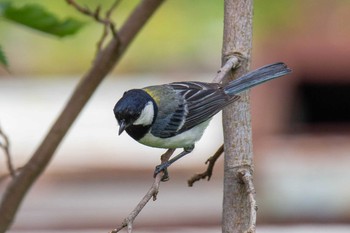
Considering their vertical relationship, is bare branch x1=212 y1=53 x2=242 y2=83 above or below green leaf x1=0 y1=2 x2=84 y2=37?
below

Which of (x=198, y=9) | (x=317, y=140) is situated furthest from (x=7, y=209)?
A: (x=198, y=9)

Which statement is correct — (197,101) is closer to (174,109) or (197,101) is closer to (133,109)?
(174,109)

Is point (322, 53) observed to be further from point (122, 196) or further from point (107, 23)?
point (107, 23)

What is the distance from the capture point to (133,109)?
3525mm

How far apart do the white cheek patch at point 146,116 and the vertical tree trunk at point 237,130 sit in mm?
541

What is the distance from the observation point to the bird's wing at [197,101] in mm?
3684

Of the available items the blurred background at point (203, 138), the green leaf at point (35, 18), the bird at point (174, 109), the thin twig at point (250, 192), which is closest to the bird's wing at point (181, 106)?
the bird at point (174, 109)

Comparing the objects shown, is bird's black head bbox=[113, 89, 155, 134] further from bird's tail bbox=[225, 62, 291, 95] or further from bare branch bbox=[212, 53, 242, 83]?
bare branch bbox=[212, 53, 242, 83]

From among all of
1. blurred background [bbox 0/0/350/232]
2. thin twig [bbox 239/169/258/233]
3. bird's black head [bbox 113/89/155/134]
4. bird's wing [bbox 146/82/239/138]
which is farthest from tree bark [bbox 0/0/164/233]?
blurred background [bbox 0/0/350/232]

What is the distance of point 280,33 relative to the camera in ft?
23.5

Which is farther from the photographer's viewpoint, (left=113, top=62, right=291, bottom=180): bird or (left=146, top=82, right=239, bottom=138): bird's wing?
(left=146, top=82, right=239, bottom=138): bird's wing

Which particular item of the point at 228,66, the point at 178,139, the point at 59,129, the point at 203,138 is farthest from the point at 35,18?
the point at 203,138

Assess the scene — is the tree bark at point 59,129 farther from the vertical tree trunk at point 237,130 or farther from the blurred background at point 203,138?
the blurred background at point 203,138

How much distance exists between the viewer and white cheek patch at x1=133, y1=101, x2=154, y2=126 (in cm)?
362
